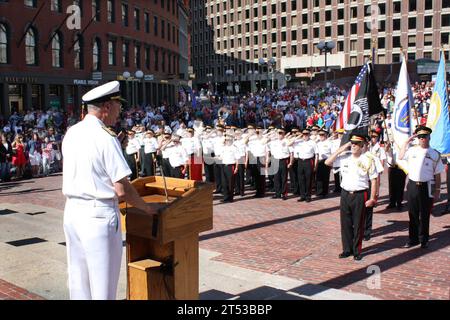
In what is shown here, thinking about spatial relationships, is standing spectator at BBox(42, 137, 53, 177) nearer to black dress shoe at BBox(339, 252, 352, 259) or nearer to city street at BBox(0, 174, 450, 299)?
city street at BBox(0, 174, 450, 299)

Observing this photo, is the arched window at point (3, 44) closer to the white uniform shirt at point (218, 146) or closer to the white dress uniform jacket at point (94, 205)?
the white uniform shirt at point (218, 146)

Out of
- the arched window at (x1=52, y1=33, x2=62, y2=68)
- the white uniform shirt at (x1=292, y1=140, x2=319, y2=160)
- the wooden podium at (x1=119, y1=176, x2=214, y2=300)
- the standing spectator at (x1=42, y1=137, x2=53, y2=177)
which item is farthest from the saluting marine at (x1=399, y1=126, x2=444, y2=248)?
the arched window at (x1=52, y1=33, x2=62, y2=68)

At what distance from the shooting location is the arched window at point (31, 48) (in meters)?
32.2

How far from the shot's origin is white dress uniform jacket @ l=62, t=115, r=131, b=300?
12.4 feet

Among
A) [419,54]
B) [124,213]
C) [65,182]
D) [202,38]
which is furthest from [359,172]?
[202,38]

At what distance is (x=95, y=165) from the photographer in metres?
3.80

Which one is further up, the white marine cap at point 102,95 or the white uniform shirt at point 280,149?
the white marine cap at point 102,95

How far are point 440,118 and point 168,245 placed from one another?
29.2 feet

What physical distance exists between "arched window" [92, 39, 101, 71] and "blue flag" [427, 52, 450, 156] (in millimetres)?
31014

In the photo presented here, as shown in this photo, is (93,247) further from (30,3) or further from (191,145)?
(30,3)

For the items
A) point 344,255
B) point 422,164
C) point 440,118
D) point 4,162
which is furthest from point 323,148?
point 4,162

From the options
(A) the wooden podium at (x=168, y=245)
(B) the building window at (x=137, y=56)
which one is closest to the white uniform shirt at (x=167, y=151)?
(A) the wooden podium at (x=168, y=245)

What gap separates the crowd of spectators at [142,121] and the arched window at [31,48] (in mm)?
4266
